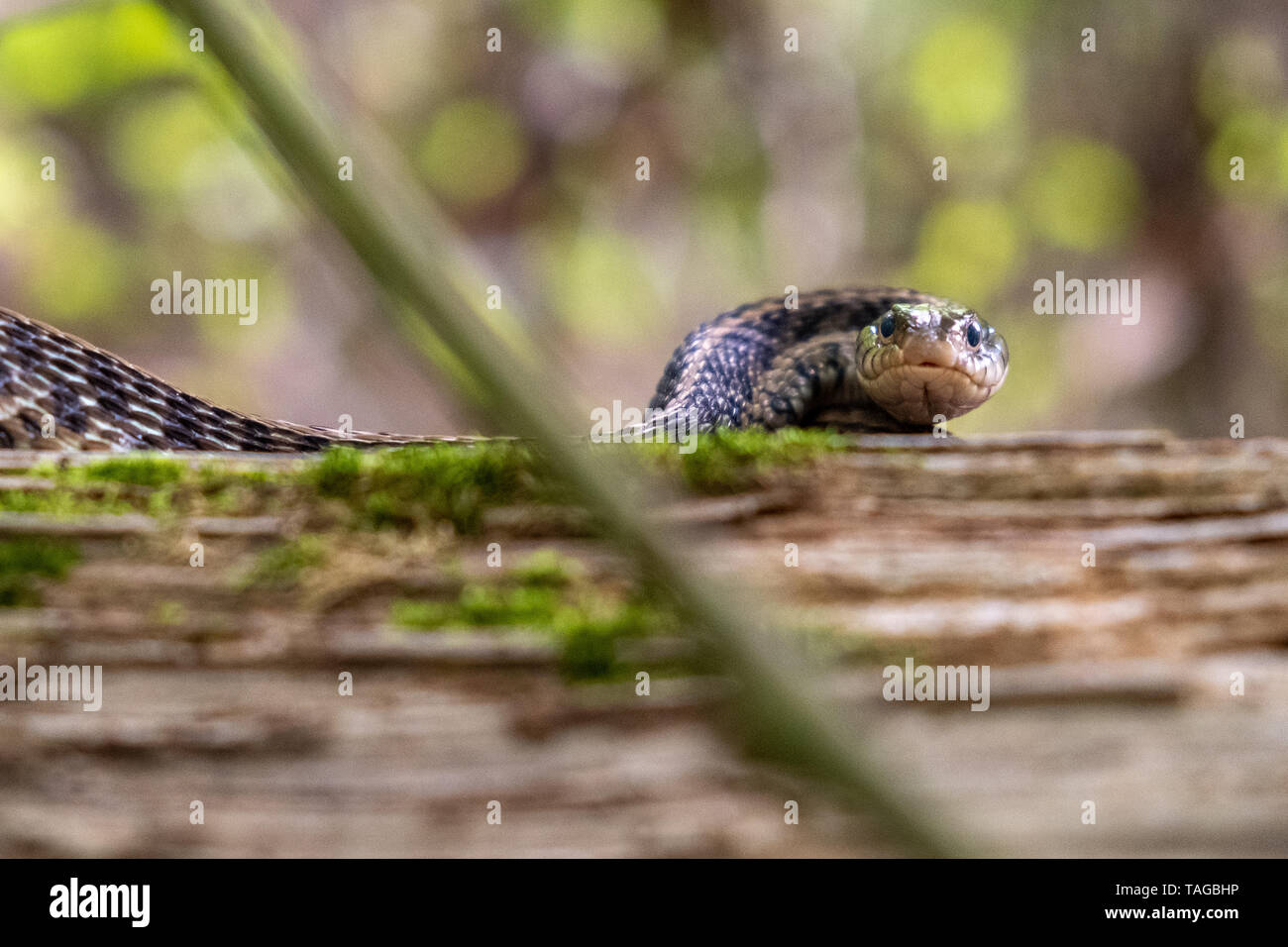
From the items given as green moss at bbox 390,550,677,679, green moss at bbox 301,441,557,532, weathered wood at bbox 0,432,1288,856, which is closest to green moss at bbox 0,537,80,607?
weathered wood at bbox 0,432,1288,856

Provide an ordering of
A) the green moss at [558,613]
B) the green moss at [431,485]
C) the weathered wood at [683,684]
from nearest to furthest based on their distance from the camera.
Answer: the weathered wood at [683,684], the green moss at [558,613], the green moss at [431,485]

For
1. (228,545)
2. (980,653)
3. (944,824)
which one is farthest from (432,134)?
(944,824)

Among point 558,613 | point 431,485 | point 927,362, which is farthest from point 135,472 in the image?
point 927,362

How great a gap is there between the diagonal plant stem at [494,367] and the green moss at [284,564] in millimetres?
1907

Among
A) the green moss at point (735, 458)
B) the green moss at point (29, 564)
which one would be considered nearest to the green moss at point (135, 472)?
the green moss at point (29, 564)

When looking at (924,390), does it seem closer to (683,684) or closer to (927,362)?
(927,362)

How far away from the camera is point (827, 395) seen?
18.1ft

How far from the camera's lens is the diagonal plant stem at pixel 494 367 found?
3.05 ft

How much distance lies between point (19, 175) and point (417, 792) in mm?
12316

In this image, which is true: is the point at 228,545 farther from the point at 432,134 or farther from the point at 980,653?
the point at 432,134

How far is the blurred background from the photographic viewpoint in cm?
1080

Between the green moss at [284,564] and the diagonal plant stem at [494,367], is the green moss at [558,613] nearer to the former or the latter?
the green moss at [284,564]

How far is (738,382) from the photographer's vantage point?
5590mm

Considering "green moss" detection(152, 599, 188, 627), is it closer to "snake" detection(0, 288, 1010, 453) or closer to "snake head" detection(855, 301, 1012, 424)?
"snake" detection(0, 288, 1010, 453)
